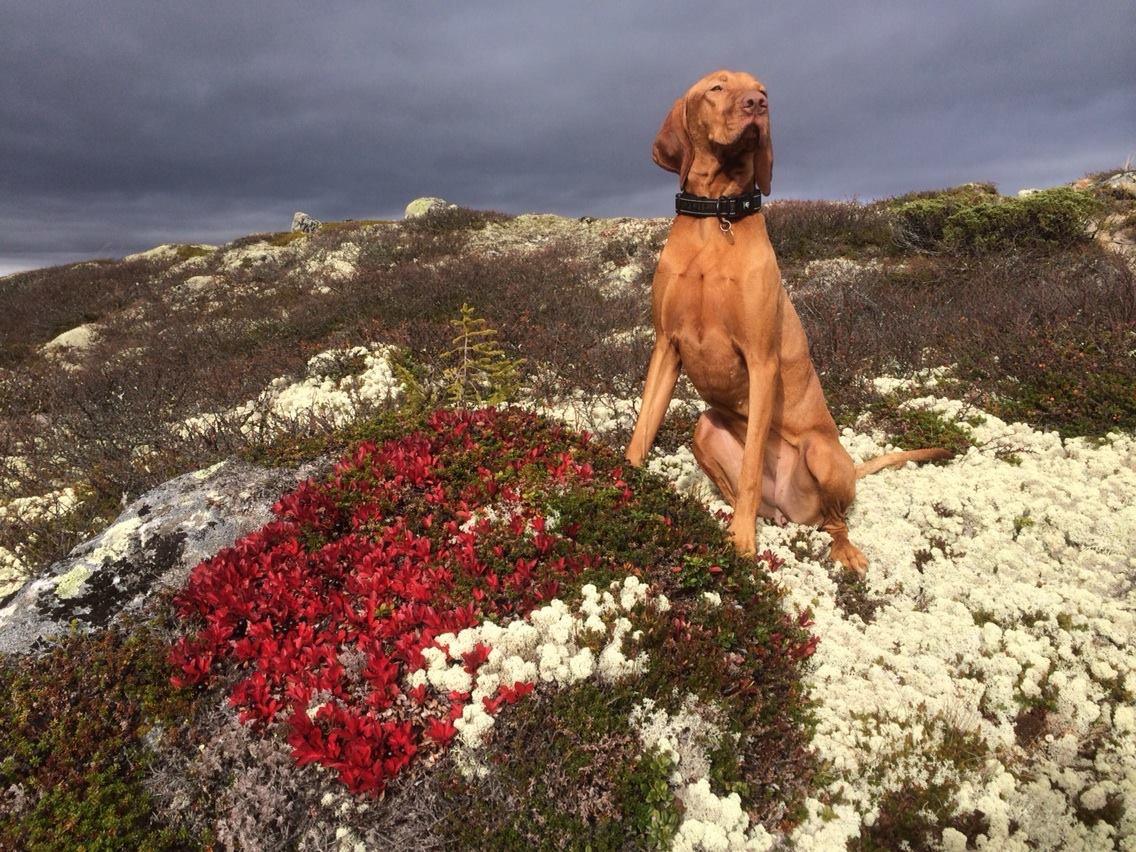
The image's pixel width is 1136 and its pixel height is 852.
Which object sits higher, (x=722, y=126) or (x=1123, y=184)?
(x=1123, y=184)

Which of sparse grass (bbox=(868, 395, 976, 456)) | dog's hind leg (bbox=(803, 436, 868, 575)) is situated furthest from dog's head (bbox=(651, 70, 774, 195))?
sparse grass (bbox=(868, 395, 976, 456))

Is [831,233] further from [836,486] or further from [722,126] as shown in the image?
[722,126]

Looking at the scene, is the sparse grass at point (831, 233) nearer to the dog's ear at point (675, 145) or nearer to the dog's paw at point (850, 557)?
the dog's ear at point (675, 145)

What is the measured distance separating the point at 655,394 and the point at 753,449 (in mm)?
Result: 669

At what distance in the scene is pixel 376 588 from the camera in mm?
2760

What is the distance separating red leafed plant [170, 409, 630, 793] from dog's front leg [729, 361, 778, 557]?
0.65 meters

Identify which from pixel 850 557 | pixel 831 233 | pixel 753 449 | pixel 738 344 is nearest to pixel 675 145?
pixel 738 344

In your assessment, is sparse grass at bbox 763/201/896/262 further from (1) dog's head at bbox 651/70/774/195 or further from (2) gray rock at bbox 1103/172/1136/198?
(1) dog's head at bbox 651/70/774/195

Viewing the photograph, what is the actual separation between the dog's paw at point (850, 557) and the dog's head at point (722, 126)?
2.08 metres

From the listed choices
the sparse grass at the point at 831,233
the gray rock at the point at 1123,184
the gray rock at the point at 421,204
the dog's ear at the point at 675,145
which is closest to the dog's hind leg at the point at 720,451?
the dog's ear at the point at 675,145

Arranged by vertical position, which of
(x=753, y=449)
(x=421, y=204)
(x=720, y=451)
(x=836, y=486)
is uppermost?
(x=421, y=204)

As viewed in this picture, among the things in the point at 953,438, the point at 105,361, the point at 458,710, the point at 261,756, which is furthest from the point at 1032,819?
the point at 105,361

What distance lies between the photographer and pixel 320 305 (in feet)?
38.3

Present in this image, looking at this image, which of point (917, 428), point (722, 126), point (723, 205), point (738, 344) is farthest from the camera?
point (917, 428)
